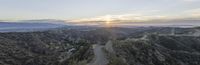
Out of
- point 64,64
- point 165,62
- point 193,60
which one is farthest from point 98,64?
point 193,60

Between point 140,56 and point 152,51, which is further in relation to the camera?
point 152,51

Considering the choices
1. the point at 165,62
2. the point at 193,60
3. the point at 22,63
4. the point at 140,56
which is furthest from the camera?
the point at 22,63

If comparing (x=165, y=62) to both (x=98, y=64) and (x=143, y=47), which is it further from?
(x=98, y=64)

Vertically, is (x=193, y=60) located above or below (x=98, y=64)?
below

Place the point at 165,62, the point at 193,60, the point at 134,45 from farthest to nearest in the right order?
the point at 193,60 → the point at 134,45 → the point at 165,62

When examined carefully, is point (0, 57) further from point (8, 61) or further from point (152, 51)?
point (152, 51)

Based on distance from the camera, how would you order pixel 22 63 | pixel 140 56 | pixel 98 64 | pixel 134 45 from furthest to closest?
1. pixel 22 63
2. pixel 134 45
3. pixel 140 56
4. pixel 98 64

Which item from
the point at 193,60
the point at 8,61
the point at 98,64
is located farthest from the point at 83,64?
the point at 8,61

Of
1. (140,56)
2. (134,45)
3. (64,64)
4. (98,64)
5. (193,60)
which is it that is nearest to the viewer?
(98,64)

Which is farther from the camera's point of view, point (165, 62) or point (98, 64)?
point (165, 62)
